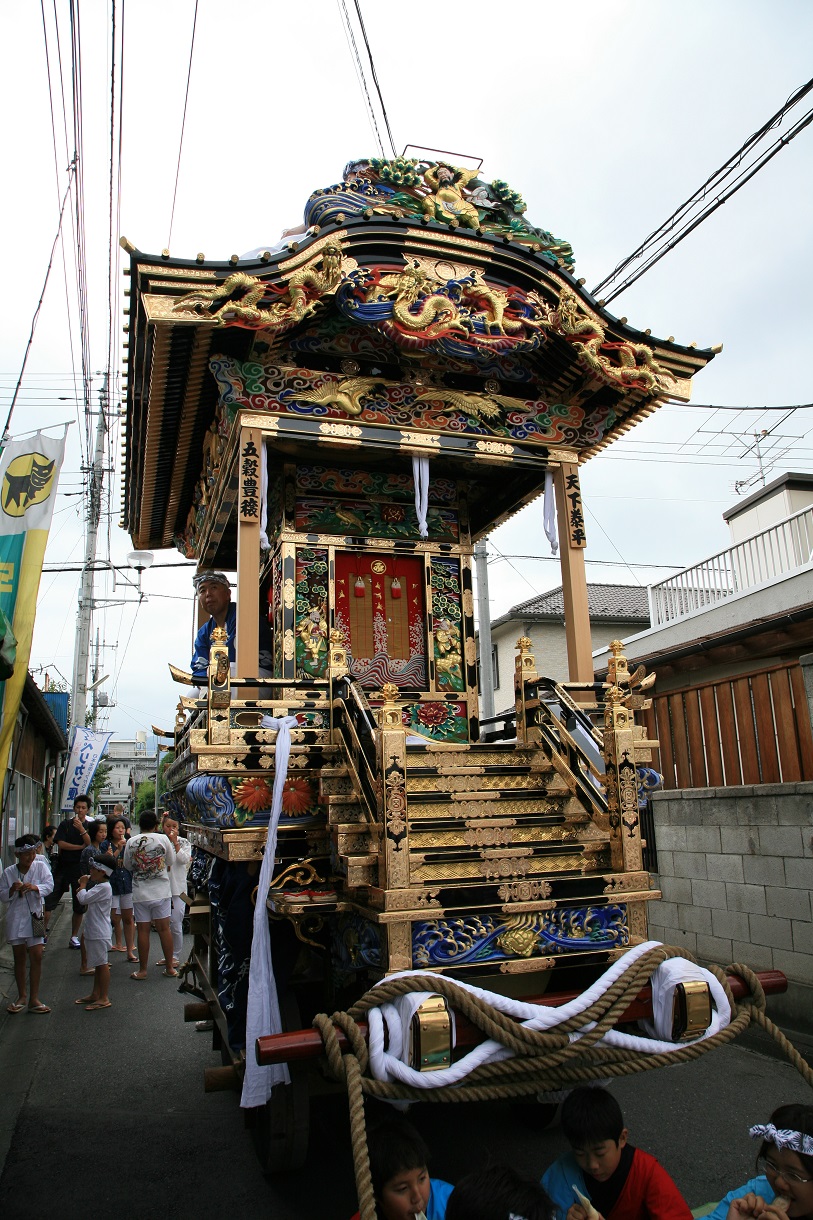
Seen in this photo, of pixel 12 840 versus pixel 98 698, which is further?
pixel 98 698

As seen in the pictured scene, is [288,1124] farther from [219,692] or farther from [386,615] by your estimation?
[386,615]

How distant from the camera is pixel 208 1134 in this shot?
5.20 meters

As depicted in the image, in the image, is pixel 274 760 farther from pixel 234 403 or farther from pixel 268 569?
pixel 268 569

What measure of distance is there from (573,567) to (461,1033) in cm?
481

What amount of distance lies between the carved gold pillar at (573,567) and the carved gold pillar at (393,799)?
3.17 metres

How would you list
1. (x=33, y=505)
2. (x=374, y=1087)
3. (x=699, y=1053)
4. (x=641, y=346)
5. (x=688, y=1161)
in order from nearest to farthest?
(x=374, y=1087)
(x=699, y=1053)
(x=688, y=1161)
(x=33, y=505)
(x=641, y=346)

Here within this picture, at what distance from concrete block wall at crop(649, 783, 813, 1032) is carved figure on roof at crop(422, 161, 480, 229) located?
18.5 ft

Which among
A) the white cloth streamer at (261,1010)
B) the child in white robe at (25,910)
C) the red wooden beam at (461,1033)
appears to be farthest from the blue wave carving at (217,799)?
the child in white robe at (25,910)

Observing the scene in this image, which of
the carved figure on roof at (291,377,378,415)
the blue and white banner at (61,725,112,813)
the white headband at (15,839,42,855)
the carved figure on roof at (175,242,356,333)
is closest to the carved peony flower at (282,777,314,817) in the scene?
the carved figure on roof at (291,377,378,415)

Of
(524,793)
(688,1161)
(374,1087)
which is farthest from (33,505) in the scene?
(688,1161)

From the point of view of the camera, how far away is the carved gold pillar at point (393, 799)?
366cm

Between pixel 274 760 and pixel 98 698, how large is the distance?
130ft

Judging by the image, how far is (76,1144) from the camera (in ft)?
16.8

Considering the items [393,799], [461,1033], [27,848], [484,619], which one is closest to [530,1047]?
[461,1033]
